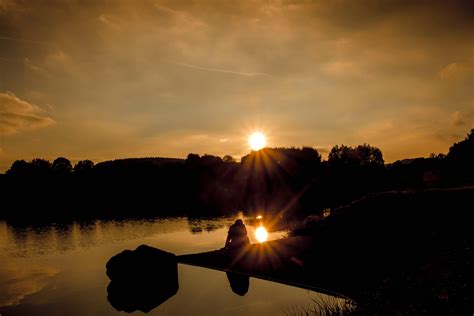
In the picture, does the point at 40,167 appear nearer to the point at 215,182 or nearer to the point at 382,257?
the point at 215,182

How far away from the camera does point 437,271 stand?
13.1m

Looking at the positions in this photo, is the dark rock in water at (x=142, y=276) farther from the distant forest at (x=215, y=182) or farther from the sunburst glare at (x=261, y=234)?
the distant forest at (x=215, y=182)

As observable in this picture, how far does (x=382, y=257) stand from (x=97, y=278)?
19.4 m

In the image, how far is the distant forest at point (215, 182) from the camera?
278 feet

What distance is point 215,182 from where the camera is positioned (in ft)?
500

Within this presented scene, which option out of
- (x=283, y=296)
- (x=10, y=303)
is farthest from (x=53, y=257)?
(x=283, y=296)

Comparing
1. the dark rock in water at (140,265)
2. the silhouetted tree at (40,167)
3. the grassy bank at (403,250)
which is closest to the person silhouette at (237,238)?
the grassy bank at (403,250)

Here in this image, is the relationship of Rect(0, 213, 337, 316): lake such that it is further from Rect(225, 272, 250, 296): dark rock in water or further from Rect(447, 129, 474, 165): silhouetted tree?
Rect(447, 129, 474, 165): silhouetted tree

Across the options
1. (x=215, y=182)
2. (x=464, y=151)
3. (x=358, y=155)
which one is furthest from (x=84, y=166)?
(x=464, y=151)

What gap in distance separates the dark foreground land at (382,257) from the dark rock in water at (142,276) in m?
0.12

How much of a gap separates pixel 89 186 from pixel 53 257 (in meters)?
111

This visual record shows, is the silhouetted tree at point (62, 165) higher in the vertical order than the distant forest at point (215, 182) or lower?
higher

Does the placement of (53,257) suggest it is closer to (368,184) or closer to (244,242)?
(244,242)

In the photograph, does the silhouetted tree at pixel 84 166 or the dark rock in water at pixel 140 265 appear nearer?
the dark rock in water at pixel 140 265
